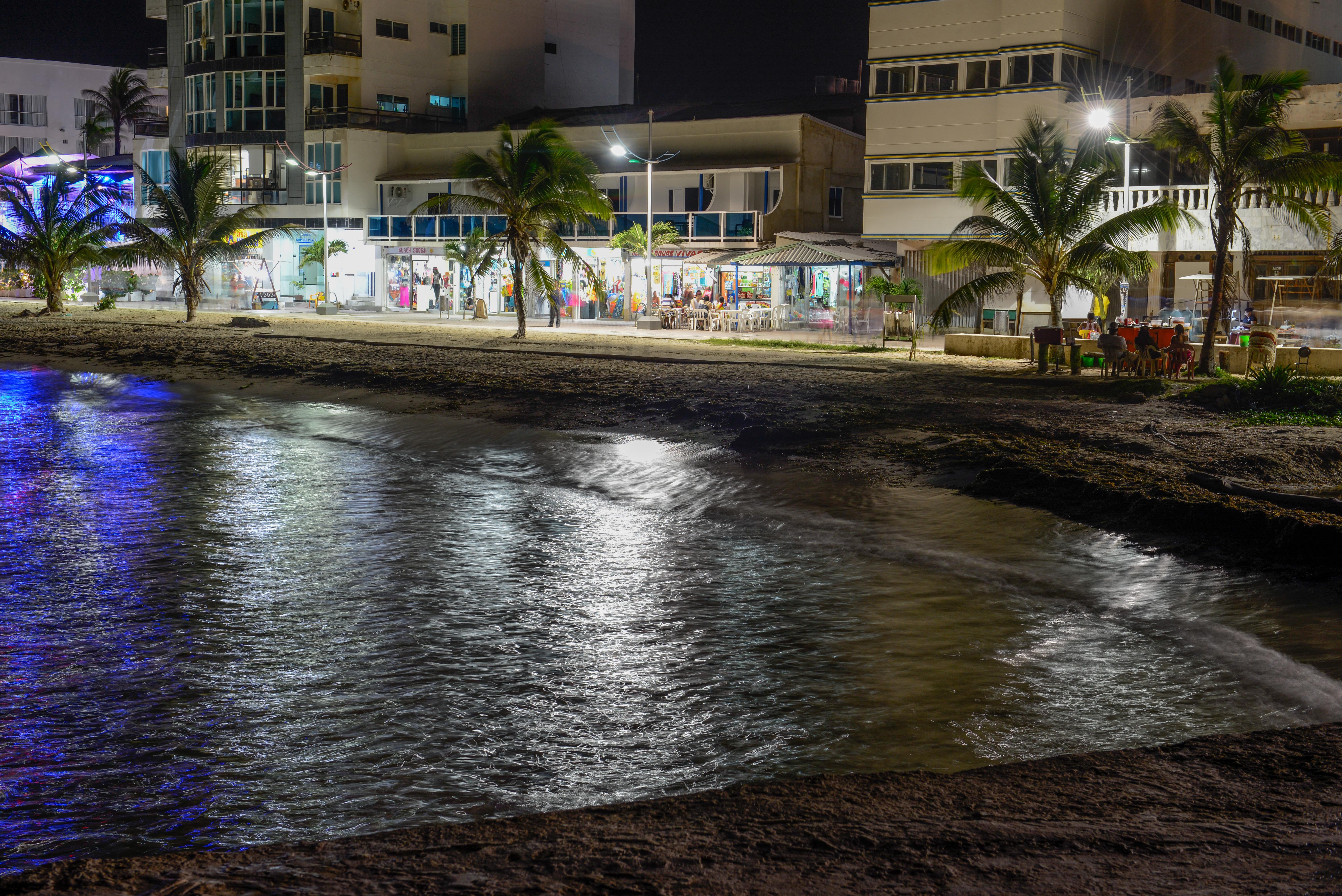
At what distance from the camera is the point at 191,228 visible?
42.0 meters

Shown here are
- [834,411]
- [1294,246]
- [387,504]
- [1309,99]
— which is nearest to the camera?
[387,504]

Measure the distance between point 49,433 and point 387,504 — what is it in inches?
285

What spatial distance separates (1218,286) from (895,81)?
18310mm

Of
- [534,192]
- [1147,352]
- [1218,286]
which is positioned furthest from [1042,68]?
[1147,352]

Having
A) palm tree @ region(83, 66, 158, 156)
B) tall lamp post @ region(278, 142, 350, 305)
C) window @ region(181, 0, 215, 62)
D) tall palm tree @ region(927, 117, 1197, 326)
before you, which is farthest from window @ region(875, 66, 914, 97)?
palm tree @ region(83, 66, 158, 156)

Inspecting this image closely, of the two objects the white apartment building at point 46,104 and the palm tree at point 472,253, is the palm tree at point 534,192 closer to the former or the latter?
the palm tree at point 472,253

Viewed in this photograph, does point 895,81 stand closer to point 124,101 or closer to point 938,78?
point 938,78

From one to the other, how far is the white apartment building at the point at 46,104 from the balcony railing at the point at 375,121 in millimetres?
38832

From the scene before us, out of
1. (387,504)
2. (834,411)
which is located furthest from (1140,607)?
(834,411)

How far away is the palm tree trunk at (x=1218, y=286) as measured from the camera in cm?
2297

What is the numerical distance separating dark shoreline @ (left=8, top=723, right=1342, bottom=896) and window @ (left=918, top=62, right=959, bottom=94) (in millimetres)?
35427

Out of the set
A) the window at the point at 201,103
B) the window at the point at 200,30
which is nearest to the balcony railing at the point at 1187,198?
the window at the point at 201,103

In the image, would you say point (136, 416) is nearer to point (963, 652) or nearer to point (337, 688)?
point (337, 688)

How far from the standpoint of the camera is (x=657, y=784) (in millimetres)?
5441
